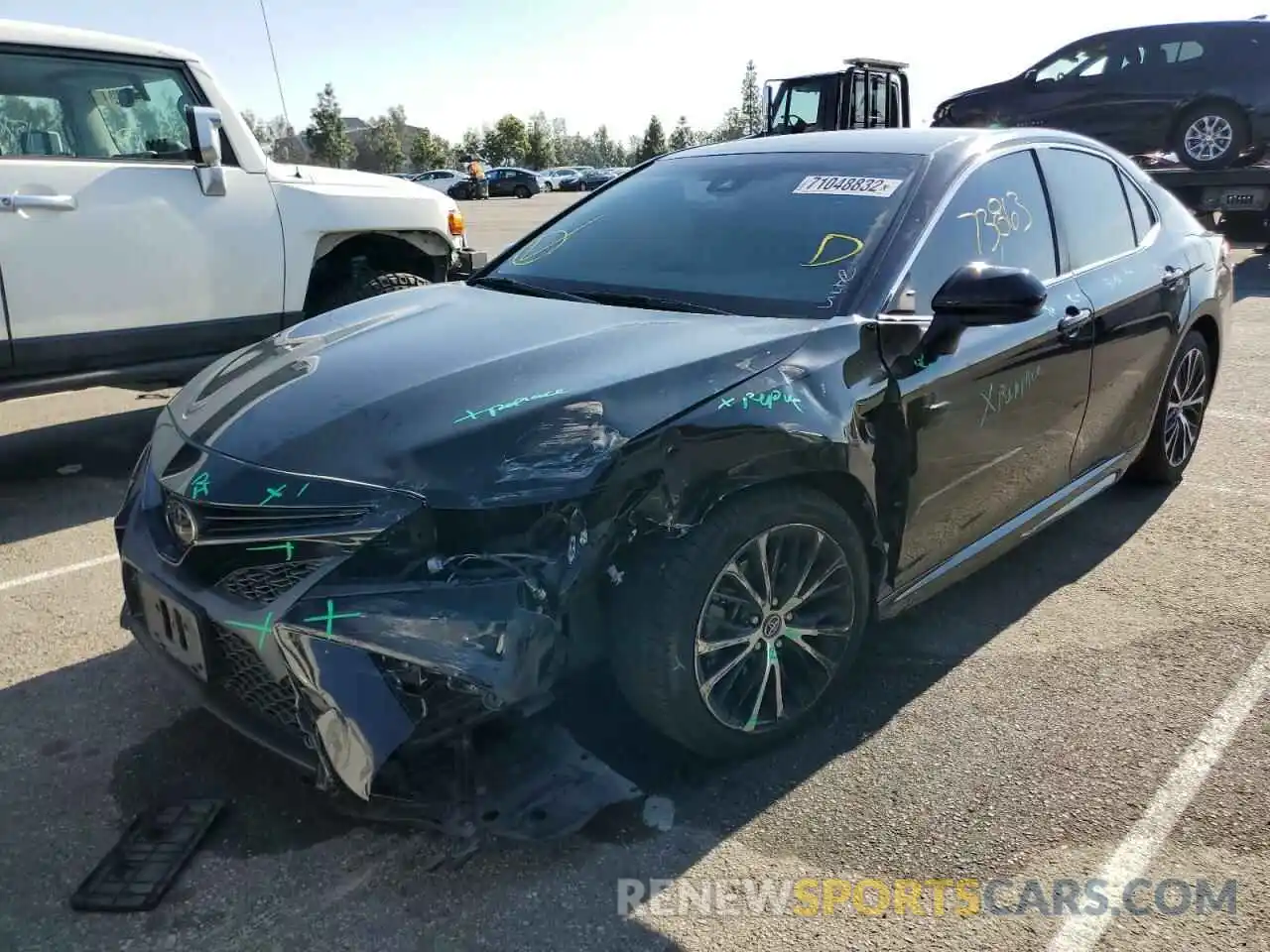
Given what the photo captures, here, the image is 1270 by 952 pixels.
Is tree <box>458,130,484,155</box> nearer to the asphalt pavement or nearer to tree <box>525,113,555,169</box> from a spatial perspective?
tree <box>525,113,555,169</box>

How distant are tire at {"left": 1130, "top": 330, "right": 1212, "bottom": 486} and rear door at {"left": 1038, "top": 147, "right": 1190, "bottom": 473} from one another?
0.78ft

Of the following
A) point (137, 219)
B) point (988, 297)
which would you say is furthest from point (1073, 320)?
point (137, 219)

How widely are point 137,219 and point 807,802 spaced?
13.7ft

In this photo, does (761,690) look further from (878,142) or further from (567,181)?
(567,181)

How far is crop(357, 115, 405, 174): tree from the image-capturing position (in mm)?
82000

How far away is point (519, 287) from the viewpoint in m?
3.43

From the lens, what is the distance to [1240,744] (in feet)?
9.09

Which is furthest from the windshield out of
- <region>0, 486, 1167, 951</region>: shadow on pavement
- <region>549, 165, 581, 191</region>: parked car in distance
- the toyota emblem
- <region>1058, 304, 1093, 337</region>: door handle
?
<region>549, 165, 581, 191</region>: parked car in distance

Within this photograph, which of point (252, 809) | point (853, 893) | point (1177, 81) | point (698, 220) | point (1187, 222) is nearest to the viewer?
point (853, 893)

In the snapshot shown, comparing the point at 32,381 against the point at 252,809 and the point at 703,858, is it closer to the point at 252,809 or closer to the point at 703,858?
the point at 252,809

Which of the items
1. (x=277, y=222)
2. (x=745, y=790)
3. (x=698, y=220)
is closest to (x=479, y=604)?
(x=745, y=790)

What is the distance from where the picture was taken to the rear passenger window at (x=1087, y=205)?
11.8ft

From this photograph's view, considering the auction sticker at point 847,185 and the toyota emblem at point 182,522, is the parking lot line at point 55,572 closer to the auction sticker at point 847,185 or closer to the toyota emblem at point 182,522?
the toyota emblem at point 182,522

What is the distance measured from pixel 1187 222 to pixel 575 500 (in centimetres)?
379
